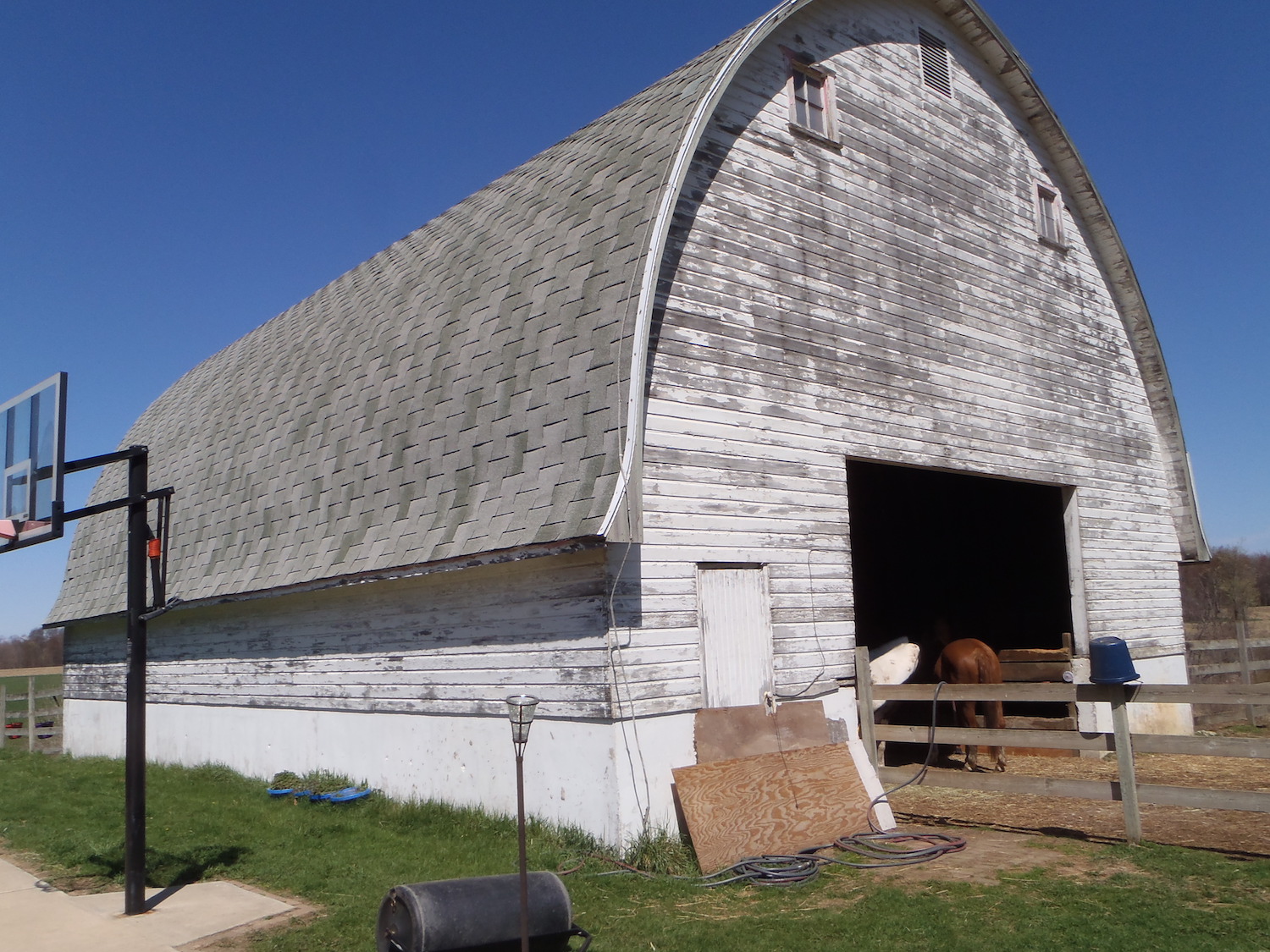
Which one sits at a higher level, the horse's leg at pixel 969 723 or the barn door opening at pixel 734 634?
the barn door opening at pixel 734 634

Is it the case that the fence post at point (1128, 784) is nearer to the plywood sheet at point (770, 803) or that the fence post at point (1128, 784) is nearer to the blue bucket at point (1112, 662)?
the blue bucket at point (1112, 662)

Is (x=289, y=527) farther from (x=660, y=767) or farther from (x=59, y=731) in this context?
(x=59, y=731)

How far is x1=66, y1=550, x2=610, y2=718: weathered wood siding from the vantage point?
9250 millimetres

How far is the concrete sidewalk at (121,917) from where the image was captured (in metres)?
7.15

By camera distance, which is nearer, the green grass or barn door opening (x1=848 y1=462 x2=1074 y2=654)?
the green grass

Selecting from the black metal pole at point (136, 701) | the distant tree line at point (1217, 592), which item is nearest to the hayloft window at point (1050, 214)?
the black metal pole at point (136, 701)

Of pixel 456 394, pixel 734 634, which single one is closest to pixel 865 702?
pixel 734 634

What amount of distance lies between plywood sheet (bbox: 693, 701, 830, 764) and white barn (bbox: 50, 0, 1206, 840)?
0.58ft

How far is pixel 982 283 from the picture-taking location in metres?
14.1

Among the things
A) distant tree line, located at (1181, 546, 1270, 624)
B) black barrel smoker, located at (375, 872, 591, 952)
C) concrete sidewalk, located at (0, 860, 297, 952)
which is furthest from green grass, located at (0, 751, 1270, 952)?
distant tree line, located at (1181, 546, 1270, 624)

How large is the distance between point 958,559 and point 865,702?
295 inches

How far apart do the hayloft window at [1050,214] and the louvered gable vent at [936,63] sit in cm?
228

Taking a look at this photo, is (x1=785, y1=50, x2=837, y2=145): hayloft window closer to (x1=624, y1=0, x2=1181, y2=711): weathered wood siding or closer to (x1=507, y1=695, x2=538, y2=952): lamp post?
(x1=624, y1=0, x2=1181, y2=711): weathered wood siding

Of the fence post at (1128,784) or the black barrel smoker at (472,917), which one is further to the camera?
the fence post at (1128,784)
